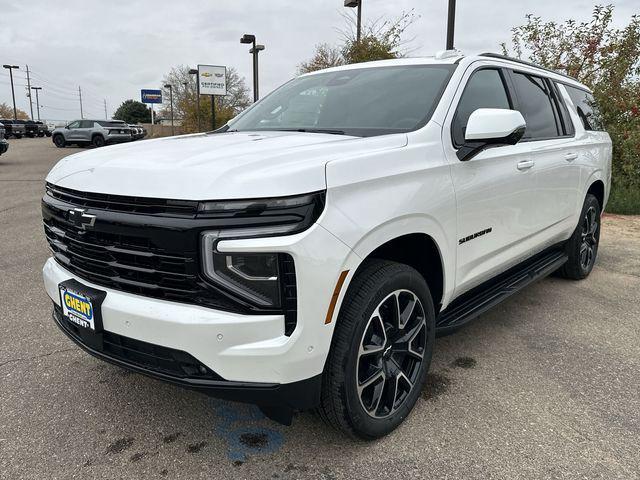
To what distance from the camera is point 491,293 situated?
3.38 meters

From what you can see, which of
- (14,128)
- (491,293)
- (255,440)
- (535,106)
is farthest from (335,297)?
(14,128)

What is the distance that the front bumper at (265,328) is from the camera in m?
1.92

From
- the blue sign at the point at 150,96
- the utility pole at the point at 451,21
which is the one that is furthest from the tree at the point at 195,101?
the utility pole at the point at 451,21

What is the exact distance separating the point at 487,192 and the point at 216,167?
170cm

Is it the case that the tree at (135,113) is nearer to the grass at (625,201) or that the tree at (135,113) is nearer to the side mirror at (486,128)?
the grass at (625,201)

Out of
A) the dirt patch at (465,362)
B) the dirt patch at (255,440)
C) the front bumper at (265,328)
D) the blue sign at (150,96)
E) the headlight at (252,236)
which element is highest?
the blue sign at (150,96)

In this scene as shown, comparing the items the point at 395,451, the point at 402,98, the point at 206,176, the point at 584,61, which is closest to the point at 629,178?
the point at 584,61

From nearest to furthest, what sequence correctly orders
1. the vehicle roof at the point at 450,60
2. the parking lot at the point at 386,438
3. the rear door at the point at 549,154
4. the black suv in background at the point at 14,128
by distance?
the parking lot at the point at 386,438 → the vehicle roof at the point at 450,60 → the rear door at the point at 549,154 → the black suv in background at the point at 14,128

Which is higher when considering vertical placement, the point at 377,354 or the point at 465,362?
the point at 377,354

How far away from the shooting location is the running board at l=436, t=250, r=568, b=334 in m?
2.96

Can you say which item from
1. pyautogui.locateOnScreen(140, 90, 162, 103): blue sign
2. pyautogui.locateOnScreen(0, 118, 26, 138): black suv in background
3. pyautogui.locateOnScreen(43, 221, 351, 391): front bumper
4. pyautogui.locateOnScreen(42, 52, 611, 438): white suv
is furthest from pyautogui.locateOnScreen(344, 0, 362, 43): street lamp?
pyautogui.locateOnScreen(0, 118, 26, 138): black suv in background

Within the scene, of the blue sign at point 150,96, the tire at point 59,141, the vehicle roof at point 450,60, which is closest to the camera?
the vehicle roof at point 450,60

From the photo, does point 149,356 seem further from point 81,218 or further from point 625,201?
point 625,201

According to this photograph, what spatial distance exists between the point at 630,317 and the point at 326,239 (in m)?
3.39
